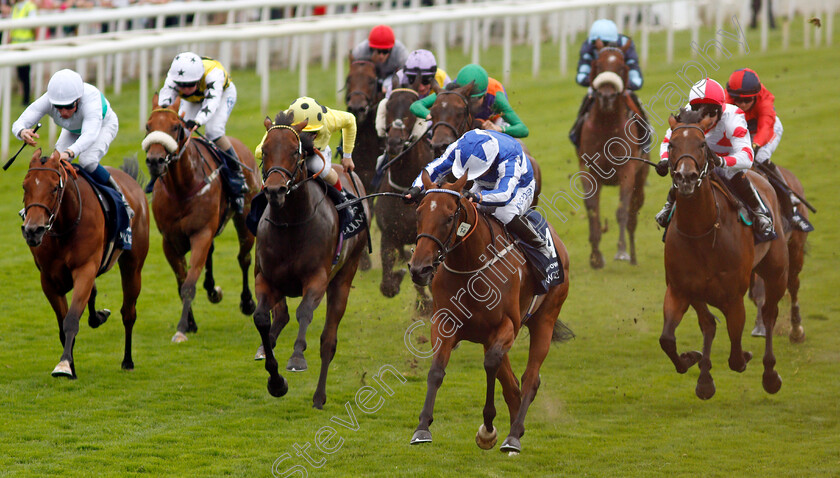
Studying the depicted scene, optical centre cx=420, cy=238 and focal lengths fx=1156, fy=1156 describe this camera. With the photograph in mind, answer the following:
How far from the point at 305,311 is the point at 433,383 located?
4.30ft

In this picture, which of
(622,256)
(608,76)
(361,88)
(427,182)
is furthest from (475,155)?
(622,256)

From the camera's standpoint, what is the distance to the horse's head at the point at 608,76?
10820mm

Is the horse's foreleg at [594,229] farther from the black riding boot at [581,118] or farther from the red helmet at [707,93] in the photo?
the red helmet at [707,93]

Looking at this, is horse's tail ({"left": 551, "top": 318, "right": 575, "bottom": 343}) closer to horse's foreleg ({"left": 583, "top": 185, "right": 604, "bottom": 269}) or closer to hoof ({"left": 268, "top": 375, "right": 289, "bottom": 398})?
hoof ({"left": 268, "top": 375, "right": 289, "bottom": 398})

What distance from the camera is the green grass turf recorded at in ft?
21.1

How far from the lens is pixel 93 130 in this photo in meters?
7.41

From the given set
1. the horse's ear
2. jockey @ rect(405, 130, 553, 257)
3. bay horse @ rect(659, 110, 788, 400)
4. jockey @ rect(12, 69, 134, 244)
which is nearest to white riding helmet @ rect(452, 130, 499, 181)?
jockey @ rect(405, 130, 553, 257)

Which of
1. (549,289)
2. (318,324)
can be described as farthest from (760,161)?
(318,324)

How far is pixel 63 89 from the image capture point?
24.0ft

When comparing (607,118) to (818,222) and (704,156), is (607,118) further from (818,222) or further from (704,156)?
(704,156)

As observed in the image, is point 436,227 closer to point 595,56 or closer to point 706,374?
point 706,374

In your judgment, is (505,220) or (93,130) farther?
(93,130)

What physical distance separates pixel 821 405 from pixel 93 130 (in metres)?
5.06

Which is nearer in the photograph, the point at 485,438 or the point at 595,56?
the point at 485,438
